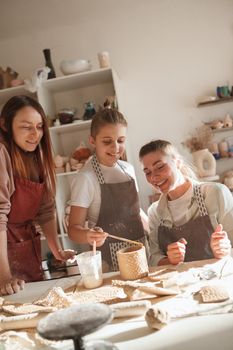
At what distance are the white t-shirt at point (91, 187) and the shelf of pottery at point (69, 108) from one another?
109 centimetres

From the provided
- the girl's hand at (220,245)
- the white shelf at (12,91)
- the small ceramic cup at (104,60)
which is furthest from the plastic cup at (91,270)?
the white shelf at (12,91)

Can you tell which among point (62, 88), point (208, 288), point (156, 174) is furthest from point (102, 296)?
point (62, 88)

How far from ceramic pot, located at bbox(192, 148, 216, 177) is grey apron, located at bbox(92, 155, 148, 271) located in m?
1.11

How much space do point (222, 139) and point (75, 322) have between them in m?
2.48

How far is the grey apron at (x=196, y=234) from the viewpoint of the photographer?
1390 millimetres

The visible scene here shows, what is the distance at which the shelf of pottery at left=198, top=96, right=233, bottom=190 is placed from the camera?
2.69 meters

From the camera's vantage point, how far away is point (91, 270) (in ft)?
3.52

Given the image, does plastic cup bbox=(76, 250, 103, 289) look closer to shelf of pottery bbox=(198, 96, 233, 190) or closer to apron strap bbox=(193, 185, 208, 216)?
apron strap bbox=(193, 185, 208, 216)

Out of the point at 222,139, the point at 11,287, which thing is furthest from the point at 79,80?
the point at 11,287

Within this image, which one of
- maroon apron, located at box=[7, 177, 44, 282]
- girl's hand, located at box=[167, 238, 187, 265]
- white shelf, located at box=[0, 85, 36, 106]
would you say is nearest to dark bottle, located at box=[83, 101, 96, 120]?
white shelf, located at box=[0, 85, 36, 106]

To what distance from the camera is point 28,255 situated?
5.11 feet

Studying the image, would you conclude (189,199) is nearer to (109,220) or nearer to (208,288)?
(109,220)

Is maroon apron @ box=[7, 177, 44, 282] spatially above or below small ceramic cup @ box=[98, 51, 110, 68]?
below

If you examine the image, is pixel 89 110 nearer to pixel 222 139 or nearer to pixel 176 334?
pixel 222 139
